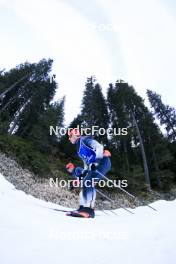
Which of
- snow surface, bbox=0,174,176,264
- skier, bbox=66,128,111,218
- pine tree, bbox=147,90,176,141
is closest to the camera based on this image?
snow surface, bbox=0,174,176,264

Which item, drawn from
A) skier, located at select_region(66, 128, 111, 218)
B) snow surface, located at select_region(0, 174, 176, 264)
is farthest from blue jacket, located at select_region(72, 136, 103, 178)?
snow surface, located at select_region(0, 174, 176, 264)

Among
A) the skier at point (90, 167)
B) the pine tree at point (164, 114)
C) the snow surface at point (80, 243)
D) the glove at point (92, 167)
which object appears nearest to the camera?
the snow surface at point (80, 243)

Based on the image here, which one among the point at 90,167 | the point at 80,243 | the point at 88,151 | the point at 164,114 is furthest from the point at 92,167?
the point at 164,114

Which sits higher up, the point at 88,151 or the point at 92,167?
the point at 88,151

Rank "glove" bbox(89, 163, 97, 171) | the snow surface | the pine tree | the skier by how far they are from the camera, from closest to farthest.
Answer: the snow surface < the skier < "glove" bbox(89, 163, 97, 171) < the pine tree

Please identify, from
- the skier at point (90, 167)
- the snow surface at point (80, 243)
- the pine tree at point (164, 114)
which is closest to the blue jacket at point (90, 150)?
the skier at point (90, 167)

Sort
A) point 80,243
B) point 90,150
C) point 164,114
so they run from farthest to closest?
point 164,114 → point 90,150 → point 80,243

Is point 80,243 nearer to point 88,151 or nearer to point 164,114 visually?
point 88,151

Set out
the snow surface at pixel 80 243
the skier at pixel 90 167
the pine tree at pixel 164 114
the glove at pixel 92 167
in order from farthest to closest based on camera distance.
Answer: the pine tree at pixel 164 114, the glove at pixel 92 167, the skier at pixel 90 167, the snow surface at pixel 80 243

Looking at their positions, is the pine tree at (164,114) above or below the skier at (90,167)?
above

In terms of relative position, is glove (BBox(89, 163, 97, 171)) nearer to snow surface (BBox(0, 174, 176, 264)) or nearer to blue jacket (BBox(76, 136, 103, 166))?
blue jacket (BBox(76, 136, 103, 166))

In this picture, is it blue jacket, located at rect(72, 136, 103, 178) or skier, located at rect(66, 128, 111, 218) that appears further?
blue jacket, located at rect(72, 136, 103, 178)

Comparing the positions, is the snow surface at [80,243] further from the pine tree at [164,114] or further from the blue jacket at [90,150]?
the pine tree at [164,114]

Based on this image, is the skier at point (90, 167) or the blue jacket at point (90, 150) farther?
the blue jacket at point (90, 150)
